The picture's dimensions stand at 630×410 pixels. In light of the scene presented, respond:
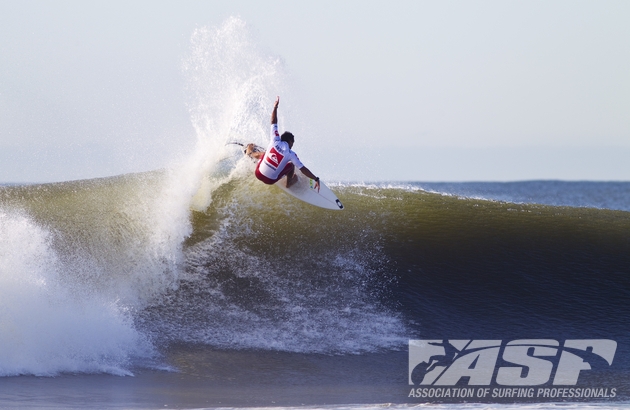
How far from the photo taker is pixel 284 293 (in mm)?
8828

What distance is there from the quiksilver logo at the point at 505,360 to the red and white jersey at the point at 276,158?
3.34 m

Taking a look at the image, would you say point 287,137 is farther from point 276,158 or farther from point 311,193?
point 311,193

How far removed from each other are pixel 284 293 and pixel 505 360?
10.6 feet

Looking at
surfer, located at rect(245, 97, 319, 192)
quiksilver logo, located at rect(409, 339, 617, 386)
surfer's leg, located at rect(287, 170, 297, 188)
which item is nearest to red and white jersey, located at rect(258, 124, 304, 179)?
surfer, located at rect(245, 97, 319, 192)

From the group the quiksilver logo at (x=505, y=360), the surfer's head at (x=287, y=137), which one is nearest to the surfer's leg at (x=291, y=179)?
the surfer's head at (x=287, y=137)

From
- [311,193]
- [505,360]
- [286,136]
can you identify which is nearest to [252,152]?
[311,193]

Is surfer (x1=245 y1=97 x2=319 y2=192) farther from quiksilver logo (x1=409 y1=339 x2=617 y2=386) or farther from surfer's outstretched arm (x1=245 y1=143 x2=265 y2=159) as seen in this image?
quiksilver logo (x1=409 y1=339 x2=617 y2=386)

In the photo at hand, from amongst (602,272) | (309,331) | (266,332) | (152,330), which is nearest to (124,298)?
(152,330)

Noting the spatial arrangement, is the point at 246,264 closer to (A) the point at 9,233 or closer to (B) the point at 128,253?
(B) the point at 128,253

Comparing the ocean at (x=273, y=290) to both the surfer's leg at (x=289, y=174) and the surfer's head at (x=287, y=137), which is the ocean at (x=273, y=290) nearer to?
the surfer's leg at (x=289, y=174)

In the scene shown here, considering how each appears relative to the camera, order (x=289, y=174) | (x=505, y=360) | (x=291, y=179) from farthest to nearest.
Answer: (x=291, y=179)
(x=289, y=174)
(x=505, y=360)

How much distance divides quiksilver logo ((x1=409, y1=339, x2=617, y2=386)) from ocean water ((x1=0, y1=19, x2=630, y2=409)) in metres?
0.04

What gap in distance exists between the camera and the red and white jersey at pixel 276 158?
30.2ft

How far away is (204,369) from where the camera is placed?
690cm
